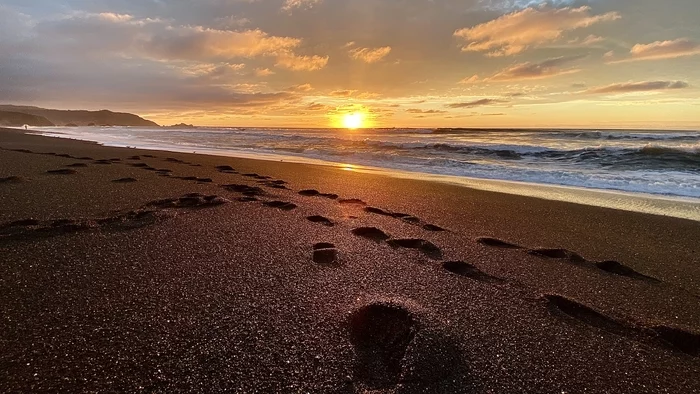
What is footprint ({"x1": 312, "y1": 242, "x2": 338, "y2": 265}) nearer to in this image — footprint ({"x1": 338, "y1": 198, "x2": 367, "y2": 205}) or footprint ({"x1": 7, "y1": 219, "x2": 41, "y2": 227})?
footprint ({"x1": 338, "y1": 198, "x2": 367, "y2": 205})

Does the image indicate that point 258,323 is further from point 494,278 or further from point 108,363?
point 494,278

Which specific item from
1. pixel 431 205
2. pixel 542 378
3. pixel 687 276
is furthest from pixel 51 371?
pixel 431 205

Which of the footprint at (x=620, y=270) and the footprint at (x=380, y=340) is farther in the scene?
the footprint at (x=620, y=270)

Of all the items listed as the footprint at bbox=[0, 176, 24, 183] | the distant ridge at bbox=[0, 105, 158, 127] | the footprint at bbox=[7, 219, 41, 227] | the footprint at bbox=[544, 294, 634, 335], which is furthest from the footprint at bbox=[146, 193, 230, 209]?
the distant ridge at bbox=[0, 105, 158, 127]

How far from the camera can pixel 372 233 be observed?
13.8ft

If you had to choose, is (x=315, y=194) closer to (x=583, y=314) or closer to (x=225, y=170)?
(x=225, y=170)

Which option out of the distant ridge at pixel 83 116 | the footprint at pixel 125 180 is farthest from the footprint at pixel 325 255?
the distant ridge at pixel 83 116

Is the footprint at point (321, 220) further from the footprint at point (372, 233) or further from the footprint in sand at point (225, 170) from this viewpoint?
the footprint in sand at point (225, 170)

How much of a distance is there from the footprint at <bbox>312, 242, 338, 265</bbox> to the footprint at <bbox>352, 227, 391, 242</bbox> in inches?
22.9

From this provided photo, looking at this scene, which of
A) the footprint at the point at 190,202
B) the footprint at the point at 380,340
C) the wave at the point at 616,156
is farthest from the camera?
the wave at the point at 616,156

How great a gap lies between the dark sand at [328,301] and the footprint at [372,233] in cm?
2

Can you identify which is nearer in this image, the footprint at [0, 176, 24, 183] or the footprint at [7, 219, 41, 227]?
the footprint at [7, 219, 41, 227]

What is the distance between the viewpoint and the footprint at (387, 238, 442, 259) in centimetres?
367

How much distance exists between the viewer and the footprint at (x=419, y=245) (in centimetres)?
367
